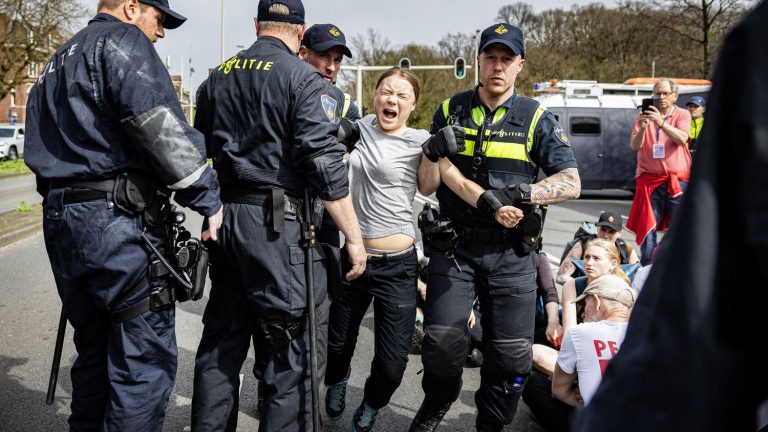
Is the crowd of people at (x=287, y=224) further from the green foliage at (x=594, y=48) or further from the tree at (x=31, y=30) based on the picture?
the tree at (x=31, y=30)

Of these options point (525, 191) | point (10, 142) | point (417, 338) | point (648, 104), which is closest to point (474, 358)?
point (417, 338)

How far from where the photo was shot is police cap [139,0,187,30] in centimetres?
282

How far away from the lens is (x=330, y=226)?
397 cm

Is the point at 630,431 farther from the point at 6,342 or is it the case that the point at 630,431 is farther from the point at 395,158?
the point at 6,342

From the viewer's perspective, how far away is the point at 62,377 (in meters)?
4.21

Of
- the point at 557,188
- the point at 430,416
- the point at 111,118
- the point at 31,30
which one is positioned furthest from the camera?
the point at 31,30

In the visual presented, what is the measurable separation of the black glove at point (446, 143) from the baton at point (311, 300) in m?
0.72

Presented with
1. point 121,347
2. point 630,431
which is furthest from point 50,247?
point 630,431

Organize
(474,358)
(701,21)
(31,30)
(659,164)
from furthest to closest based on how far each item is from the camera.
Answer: (31,30), (701,21), (659,164), (474,358)

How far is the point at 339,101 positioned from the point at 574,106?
13.7 m

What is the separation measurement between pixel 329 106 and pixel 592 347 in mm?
1668

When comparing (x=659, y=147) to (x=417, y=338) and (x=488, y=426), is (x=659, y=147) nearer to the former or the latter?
(x=417, y=338)

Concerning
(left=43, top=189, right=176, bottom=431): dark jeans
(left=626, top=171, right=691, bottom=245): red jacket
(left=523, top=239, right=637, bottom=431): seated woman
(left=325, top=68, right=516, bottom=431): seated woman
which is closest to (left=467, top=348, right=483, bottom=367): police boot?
(left=523, top=239, right=637, bottom=431): seated woman

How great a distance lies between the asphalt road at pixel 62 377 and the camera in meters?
3.67
